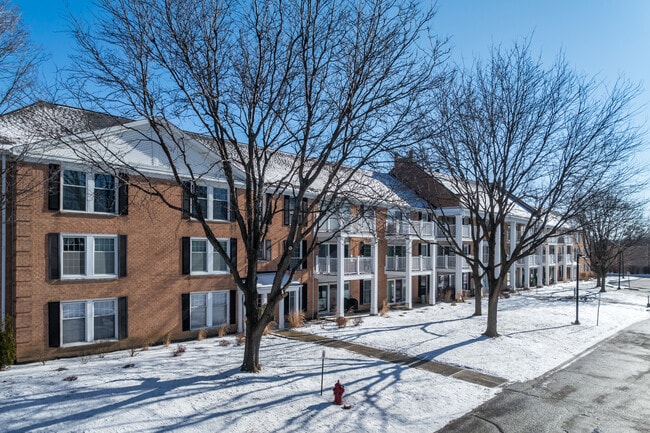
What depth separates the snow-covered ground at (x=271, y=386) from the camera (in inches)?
354

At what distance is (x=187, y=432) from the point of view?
333 inches

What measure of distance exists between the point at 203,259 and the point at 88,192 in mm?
5586

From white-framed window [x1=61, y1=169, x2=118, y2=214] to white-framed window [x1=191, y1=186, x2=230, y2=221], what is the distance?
3.61 meters

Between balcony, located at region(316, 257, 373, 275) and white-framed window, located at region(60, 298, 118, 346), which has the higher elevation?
balcony, located at region(316, 257, 373, 275)

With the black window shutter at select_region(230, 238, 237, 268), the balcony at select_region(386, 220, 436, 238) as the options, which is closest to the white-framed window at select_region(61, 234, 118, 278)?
the black window shutter at select_region(230, 238, 237, 268)

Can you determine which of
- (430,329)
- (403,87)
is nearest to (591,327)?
(430,329)

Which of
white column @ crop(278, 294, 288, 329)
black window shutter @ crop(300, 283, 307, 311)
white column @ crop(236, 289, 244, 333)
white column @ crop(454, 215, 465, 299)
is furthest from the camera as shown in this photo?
Answer: white column @ crop(454, 215, 465, 299)

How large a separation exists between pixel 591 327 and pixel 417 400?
15992mm

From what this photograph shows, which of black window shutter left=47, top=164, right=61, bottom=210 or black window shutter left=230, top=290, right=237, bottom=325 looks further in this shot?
black window shutter left=230, top=290, right=237, bottom=325

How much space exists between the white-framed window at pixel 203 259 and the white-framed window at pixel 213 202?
120 cm

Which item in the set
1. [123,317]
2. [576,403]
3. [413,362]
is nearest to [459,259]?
[413,362]

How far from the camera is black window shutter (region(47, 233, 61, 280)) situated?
1534cm

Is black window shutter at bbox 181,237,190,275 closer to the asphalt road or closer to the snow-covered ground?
the snow-covered ground

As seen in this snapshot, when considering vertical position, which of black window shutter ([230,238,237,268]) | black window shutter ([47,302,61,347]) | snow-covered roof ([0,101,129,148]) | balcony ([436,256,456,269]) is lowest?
black window shutter ([47,302,61,347])
